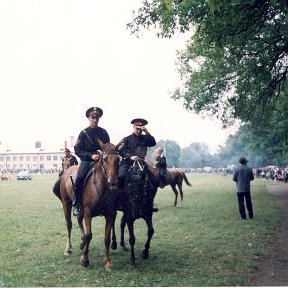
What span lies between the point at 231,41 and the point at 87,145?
767 centimetres

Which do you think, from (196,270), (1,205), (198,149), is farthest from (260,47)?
(198,149)

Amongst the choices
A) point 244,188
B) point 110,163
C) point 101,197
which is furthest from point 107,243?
point 244,188

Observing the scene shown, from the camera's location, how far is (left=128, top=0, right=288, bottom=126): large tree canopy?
1196 centimetres

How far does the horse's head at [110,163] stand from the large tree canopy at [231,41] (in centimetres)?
306

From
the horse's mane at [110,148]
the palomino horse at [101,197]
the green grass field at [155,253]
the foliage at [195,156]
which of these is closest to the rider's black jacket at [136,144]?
the palomino horse at [101,197]

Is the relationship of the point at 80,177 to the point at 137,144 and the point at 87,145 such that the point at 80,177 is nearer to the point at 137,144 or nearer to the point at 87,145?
the point at 87,145

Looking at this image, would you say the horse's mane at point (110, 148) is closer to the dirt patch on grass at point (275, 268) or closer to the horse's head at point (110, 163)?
the horse's head at point (110, 163)

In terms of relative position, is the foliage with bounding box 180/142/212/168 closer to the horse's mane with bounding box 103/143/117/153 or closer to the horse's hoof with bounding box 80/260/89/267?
the horse's hoof with bounding box 80/260/89/267

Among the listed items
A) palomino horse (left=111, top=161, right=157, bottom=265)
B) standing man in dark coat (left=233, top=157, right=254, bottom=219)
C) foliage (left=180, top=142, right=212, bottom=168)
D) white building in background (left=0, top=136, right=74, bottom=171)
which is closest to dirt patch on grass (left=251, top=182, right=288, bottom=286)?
palomino horse (left=111, top=161, right=157, bottom=265)

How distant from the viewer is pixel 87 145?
9.10m

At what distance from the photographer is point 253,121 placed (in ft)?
96.2

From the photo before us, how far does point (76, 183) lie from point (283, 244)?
6303 millimetres

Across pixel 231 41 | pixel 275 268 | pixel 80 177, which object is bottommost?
pixel 275 268

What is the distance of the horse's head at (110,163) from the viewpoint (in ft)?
25.3
